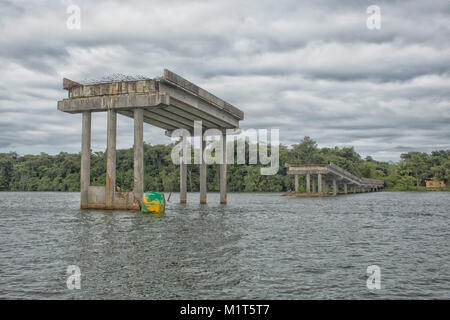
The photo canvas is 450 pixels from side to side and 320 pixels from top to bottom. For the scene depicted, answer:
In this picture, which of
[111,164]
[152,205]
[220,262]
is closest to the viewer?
[220,262]

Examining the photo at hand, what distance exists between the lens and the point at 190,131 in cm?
5297

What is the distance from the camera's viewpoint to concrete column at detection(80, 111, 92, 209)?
122 feet

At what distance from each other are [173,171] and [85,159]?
9572 centimetres

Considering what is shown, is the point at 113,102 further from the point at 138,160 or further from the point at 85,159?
the point at 85,159

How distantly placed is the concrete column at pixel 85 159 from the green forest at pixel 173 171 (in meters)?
80.4

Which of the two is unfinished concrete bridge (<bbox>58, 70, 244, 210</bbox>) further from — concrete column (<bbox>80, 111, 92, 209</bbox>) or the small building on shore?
the small building on shore

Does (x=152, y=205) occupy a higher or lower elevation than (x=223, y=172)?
lower

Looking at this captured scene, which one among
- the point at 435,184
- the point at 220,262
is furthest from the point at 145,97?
the point at 435,184

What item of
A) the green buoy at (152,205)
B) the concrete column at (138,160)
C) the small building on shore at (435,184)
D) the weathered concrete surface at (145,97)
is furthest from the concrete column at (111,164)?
the small building on shore at (435,184)

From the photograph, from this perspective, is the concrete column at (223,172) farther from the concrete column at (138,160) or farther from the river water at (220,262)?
the river water at (220,262)

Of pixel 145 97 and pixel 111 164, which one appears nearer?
pixel 145 97

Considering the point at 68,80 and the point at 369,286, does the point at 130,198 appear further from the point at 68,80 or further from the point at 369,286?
the point at 369,286

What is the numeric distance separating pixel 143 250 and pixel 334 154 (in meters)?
142

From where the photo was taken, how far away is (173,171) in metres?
133
